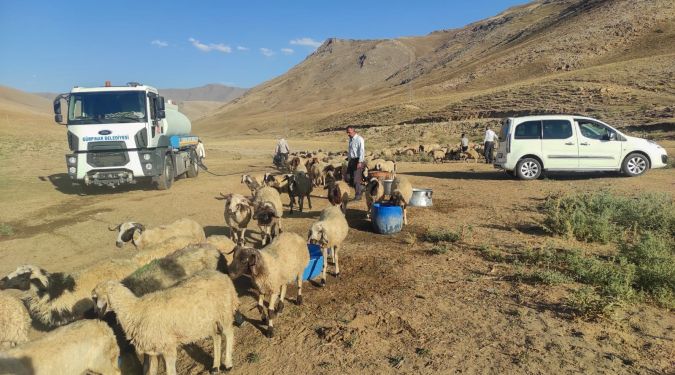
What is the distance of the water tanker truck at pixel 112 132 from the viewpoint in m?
13.7

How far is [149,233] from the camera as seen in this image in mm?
7578

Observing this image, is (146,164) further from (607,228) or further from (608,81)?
(608,81)

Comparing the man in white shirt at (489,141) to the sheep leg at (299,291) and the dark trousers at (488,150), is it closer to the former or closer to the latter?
the dark trousers at (488,150)

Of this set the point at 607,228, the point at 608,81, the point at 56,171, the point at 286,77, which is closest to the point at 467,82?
the point at 608,81

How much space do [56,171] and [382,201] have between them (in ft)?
68.1

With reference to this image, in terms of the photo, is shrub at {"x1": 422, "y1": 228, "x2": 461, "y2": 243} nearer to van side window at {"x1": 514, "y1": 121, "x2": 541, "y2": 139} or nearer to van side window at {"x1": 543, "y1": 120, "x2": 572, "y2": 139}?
van side window at {"x1": 514, "y1": 121, "x2": 541, "y2": 139}

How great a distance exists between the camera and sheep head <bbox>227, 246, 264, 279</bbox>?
547 centimetres

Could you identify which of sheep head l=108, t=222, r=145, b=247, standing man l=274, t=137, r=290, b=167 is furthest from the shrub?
standing man l=274, t=137, r=290, b=167

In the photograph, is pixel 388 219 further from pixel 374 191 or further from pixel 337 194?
pixel 337 194

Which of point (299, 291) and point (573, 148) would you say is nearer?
point (299, 291)

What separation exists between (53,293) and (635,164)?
17.2 metres

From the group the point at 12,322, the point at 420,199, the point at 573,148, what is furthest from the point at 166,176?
the point at 573,148

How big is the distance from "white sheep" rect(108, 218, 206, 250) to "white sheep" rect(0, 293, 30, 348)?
2347 millimetres

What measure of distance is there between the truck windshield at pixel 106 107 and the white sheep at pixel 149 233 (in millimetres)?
7799
